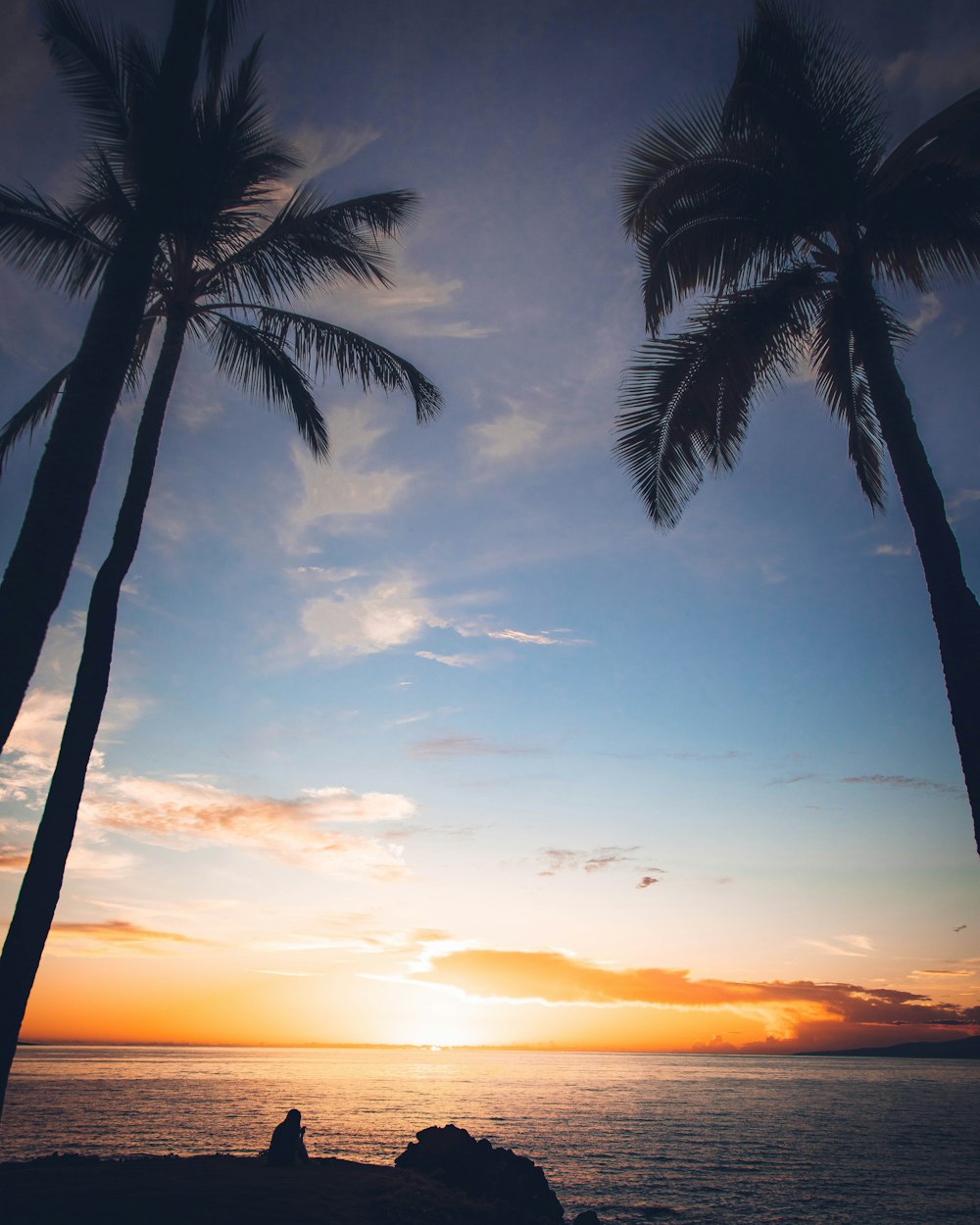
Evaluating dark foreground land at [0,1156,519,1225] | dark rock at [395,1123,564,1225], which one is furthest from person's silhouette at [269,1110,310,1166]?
dark rock at [395,1123,564,1225]

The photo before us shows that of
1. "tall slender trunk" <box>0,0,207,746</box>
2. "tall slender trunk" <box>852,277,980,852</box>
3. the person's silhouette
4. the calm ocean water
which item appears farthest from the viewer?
the calm ocean water

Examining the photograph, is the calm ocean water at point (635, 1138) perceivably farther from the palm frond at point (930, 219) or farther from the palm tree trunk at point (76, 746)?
the palm frond at point (930, 219)

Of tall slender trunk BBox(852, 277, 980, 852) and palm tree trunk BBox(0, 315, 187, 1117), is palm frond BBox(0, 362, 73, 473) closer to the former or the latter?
palm tree trunk BBox(0, 315, 187, 1117)

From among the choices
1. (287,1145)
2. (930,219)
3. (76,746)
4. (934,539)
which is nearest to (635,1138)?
(287,1145)

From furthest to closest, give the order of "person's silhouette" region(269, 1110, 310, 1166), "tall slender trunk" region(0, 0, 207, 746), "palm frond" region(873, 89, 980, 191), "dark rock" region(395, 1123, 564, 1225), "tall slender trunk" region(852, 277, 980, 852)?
1. "dark rock" region(395, 1123, 564, 1225)
2. "person's silhouette" region(269, 1110, 310, 1166)
3. "palm frond" region(873, 89, 980, 191)
4. "tall slender trunk" region(852, 277, 980, 852)
5. "tall slender trunk" region(0, 0, 207, 746)

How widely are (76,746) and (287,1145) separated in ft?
31.8

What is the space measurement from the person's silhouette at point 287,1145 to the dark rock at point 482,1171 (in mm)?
4047

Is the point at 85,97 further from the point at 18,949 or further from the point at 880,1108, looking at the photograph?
the point at 880,1108

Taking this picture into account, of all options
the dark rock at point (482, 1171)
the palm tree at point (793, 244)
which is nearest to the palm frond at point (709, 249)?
the palm tree at point (793, 244)

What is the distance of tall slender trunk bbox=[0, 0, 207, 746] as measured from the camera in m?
4.53

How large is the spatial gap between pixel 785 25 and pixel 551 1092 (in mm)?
76127

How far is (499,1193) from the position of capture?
14617 millimetres

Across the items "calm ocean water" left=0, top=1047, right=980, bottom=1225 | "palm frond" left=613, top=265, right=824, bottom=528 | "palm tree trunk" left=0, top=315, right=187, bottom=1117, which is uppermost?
"palm frond" left=613, top=265, right=824, bottom=528

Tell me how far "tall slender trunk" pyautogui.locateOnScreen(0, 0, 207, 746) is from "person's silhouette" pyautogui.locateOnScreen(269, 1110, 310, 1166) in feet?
38.8
